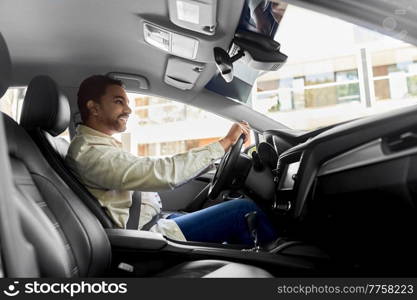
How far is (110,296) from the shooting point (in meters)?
0.77

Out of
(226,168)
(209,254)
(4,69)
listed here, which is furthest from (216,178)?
(4,69)

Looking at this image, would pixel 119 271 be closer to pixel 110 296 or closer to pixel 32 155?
pixel 110 296

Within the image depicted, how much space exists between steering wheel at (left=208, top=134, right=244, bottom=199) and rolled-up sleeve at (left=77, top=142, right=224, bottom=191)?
43 millimetres

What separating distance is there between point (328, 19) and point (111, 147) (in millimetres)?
823

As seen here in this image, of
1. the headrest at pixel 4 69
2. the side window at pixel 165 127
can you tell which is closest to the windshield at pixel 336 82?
the side window at pixel 165 127

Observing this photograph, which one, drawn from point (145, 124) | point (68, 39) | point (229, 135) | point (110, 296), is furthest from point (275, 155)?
point (145, 124)

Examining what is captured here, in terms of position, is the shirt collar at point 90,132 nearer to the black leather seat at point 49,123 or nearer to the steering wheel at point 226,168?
the black leather seat at point 49,123

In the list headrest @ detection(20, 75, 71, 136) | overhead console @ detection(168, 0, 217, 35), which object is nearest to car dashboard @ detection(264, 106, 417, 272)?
overhead console @ detection(168, 0, 217, 35)

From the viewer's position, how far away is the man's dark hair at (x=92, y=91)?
1.38m

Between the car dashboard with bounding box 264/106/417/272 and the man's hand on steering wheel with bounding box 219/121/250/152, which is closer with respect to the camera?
the car dashboard with bounding box 264/106/417/272

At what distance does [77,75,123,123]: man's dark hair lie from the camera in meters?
1.38

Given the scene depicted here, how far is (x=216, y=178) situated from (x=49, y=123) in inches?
24.3

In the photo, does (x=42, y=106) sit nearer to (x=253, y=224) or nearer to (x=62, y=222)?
(x=62, y=222)

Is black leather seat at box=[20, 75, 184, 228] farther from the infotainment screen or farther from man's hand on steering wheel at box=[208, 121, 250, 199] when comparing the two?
the infotainment screen
